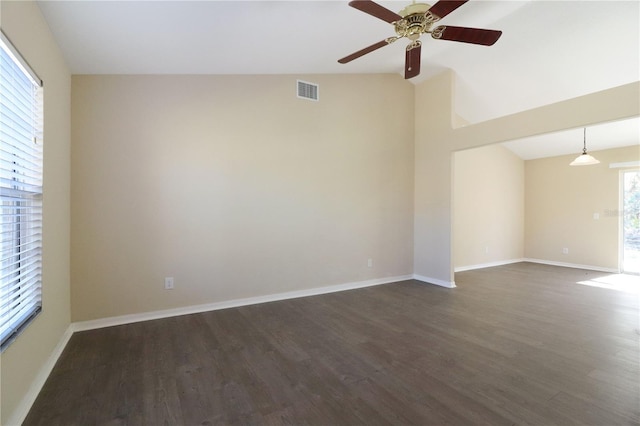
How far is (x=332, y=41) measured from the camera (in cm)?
327

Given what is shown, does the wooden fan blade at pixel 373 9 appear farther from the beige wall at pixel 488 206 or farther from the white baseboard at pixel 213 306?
the beige wall at pixel 488 206

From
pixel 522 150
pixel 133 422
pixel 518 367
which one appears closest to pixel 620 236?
pixel 522 150

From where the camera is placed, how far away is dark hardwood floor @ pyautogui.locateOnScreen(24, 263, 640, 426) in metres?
1.78

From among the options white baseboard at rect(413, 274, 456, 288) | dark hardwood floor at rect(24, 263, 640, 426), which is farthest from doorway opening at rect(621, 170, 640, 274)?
white baseboard at rect(413, 274, 456, 288)

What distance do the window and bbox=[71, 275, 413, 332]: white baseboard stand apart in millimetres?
1107

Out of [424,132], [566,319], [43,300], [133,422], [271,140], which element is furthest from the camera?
[424,132]

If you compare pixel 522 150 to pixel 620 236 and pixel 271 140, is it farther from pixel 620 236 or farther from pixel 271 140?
pixel 271 140

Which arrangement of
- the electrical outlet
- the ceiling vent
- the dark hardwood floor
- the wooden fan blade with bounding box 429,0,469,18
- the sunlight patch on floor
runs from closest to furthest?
the dark hardwood floor, the wooden fan blade with bounding box 429,0,469,18, the electrical outlet, the ceiling vent, the sunlight patch on floor

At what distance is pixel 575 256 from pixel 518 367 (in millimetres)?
5699

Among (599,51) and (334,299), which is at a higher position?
(599,51)

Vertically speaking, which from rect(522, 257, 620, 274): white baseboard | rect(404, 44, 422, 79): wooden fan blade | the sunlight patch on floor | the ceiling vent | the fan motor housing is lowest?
the sunlight patch on floor

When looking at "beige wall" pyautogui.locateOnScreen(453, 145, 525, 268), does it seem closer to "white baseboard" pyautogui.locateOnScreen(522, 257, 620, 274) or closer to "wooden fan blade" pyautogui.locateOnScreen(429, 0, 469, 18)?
"white baseboard" pyautogui.locateOnScreen(522, 257, 620, 274)

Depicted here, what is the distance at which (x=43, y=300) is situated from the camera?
2.19 m

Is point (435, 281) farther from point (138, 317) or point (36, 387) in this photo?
point (36, 387)
